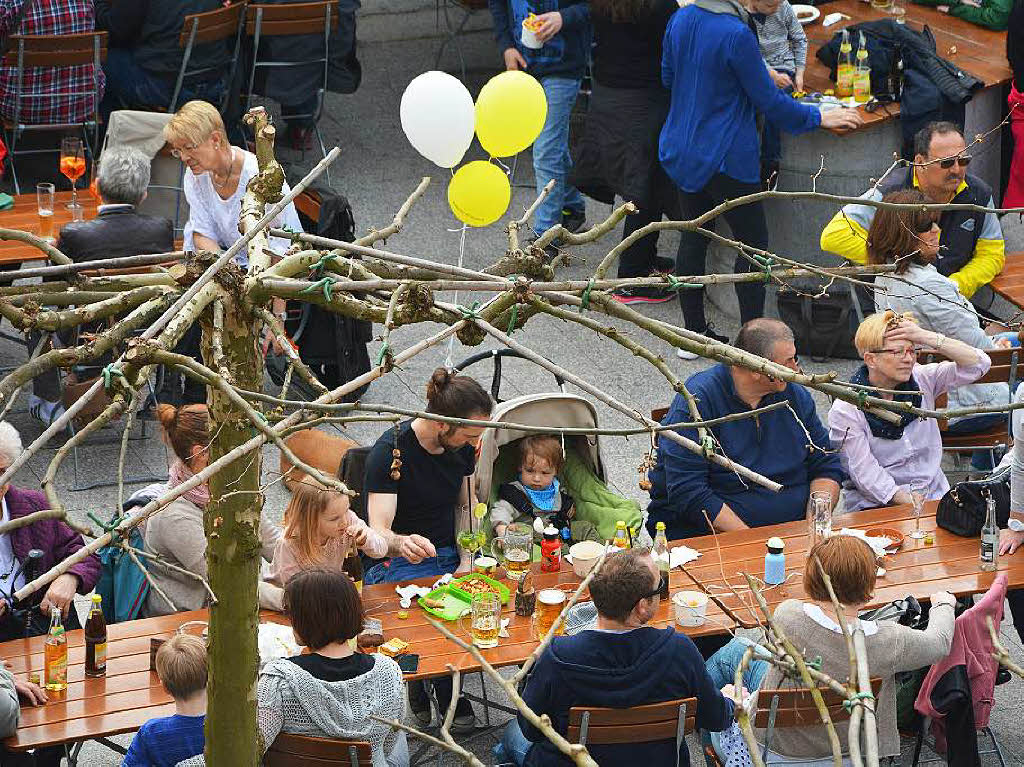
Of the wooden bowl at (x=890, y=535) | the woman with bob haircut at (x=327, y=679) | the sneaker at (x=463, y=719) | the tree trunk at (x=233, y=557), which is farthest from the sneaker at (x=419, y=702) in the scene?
the tree trunk at (x=233, y=557)

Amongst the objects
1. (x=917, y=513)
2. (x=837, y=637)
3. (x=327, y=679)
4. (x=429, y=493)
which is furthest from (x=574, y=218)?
(x=327, y=679)

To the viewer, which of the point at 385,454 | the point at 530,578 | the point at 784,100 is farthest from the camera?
the point at 784,100

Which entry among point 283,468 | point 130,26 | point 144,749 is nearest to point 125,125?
point 130,26

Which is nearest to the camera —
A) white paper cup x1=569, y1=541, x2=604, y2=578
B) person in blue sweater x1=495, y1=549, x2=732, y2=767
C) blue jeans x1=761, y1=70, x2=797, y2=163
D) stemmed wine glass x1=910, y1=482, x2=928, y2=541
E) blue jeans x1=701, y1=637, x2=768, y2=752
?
person in blue sweater x1=495, y1=549, x2=732, y2=767

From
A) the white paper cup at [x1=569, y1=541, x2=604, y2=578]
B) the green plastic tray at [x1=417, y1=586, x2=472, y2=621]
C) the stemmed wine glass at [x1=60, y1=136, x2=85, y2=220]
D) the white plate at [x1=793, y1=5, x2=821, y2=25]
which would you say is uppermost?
the white plate at [x1=793, y1=5, x2=821, y2=25]

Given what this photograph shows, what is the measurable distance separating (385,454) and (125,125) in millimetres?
3623

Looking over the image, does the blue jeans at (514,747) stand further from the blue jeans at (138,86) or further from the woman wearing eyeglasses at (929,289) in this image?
the blue jeans at (138,86)

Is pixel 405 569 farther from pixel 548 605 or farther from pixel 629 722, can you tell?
pixel 629 722

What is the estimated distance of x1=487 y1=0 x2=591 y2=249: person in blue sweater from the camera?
A: 9.36 metres

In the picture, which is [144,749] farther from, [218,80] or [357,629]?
[218,80]

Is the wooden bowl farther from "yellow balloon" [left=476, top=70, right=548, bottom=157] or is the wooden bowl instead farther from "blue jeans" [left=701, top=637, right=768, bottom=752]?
"yellow balloon" [left=476, top=70, right=548, bottom=157]

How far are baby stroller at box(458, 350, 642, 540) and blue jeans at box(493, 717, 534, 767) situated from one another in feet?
3.76

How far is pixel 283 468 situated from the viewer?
7031 millimetres

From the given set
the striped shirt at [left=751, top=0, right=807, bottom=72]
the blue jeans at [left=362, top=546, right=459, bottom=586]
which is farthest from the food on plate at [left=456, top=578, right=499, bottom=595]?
the striped shirt at [left=751, top=0, right=807, bottom=72]
